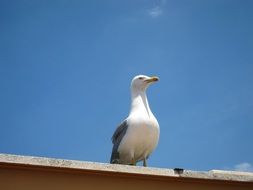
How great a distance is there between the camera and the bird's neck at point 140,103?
604 centimetres

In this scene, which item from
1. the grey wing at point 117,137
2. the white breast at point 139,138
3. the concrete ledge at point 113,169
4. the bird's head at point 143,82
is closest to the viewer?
the concrete ledge at point 113,169

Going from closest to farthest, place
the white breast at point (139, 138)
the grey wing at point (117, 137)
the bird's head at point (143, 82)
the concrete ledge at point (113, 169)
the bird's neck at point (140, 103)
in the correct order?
the concrete ledge at point (113, 169), the white breast at point (139, 138), the grey wing at point (117, 137), the bird's neck at point (140, 103), the bird's head at point (143, 82)

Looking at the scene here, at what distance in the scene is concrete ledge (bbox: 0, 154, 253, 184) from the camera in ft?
12.5

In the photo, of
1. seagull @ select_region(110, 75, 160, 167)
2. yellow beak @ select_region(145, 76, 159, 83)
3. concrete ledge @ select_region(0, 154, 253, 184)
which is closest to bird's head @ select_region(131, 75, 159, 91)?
yellow beak @ select_region(145, 76, 159, 83)

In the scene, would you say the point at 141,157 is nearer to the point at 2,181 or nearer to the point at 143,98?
the point at 143,98

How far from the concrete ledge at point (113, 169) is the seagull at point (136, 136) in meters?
1.28

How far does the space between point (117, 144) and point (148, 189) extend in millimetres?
1780

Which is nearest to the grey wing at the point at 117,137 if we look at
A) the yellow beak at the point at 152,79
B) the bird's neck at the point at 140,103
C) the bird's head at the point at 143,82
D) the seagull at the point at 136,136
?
the seagull at the point at 136,136

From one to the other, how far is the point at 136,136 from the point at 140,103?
67 centimetres

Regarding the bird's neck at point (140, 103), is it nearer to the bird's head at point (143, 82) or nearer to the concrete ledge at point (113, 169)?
the bird's head at point (143, 82)

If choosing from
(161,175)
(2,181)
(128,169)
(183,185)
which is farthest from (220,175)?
(2,181)

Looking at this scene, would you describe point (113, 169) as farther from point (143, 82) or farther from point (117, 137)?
point (143, 82)

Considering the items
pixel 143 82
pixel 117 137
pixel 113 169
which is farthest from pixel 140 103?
pixel 113 169

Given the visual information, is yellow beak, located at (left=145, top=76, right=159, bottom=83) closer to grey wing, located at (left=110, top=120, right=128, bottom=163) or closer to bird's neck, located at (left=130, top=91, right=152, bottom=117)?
bird's neck, located at (left=130, top=91, right=152, bottom=117)
